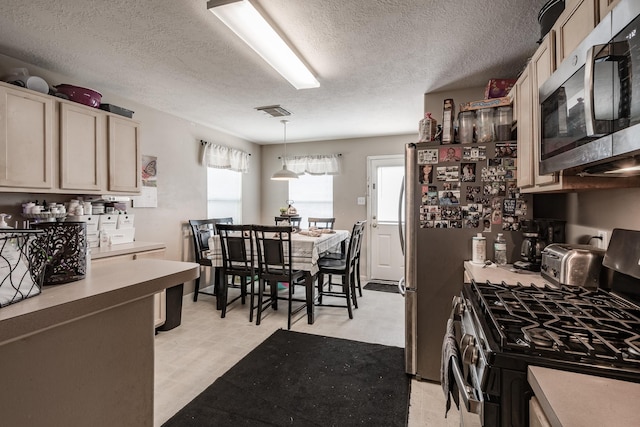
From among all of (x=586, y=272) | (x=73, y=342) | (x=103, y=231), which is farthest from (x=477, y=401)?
(x=103, y=231)

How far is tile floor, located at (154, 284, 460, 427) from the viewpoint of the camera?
196cm

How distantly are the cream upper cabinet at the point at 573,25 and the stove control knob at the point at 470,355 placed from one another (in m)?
1.24

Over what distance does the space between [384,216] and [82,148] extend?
387 cm

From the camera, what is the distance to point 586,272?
4.61 feet

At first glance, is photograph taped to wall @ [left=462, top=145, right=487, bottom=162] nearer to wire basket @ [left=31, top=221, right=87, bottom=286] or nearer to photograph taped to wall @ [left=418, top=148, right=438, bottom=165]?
photograph taped to wall @ [left=418, top=148, right=438, bottom=165]

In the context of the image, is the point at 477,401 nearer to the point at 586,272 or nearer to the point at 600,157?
the point at 600,157

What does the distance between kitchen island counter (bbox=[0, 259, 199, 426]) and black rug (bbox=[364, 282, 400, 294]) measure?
12.4 ft

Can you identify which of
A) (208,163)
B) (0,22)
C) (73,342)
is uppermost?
(0,22)

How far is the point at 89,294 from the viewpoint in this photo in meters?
0.68

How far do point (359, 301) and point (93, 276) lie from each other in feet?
11.2

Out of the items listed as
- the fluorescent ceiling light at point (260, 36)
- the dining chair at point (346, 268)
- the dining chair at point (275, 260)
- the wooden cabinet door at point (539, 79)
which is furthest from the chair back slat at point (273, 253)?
the wooden cabinet door at point (539, 79)

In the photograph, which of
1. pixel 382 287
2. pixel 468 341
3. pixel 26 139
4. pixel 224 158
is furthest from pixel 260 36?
pixel 382 287

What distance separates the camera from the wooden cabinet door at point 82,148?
2.40 m

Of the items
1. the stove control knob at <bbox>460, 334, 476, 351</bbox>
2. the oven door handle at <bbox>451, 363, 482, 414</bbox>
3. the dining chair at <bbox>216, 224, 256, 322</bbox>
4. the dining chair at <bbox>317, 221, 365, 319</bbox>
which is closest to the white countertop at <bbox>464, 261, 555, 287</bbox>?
the stove control knob at <bbox>460, 334, 476, 351</bbox>
